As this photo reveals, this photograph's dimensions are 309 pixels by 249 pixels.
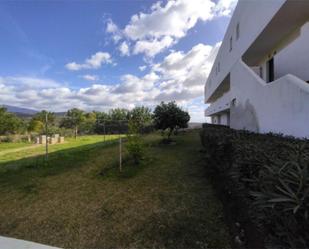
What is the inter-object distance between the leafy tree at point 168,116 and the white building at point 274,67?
2.97 meters

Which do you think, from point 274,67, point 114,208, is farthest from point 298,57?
point 114,208

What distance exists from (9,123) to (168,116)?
18.6 metres

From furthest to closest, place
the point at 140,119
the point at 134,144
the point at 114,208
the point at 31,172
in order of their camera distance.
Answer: the point at 140,119 → the point at 134,144 → the point at 31,172 → the point at 114,208

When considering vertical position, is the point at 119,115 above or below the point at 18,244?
above

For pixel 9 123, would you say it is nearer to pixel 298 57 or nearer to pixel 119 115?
pixel 119 115

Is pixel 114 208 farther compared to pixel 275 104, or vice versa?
pixel 275 104

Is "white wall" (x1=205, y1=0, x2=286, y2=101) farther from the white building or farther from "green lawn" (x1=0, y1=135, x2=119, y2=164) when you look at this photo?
"green lawn" (x1=0, y1=135, x2=119, y2=164)

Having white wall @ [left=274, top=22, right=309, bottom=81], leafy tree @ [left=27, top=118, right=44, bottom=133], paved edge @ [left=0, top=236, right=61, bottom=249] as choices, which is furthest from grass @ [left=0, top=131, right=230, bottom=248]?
leafy tree @ [left=27, top=118, right=44, bottom=133]

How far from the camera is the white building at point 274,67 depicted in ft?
15.3

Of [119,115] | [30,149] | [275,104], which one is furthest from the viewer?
[119,115]

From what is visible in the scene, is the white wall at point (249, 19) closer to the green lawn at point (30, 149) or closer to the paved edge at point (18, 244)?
the paved edge at point (18, 244)

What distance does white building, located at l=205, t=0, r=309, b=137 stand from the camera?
4668mm

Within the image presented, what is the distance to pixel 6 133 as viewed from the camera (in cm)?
2258

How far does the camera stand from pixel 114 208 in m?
4.39
